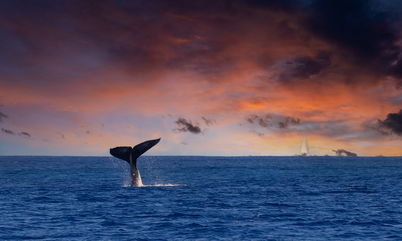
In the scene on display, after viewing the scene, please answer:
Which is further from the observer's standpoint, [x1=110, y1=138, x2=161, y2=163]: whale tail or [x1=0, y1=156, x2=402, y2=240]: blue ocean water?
[x1=110, y1=138, x2=161, y2=163]: whale tail

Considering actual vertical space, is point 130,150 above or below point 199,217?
above

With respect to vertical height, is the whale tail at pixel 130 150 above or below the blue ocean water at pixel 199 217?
above

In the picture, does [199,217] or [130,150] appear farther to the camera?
[130,150]

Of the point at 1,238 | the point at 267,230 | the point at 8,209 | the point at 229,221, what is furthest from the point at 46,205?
the point at 267,230

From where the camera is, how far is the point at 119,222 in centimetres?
2480

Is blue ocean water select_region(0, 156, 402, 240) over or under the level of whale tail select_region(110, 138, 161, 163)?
under

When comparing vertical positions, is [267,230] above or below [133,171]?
below

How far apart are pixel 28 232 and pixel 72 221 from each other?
10.8 ft

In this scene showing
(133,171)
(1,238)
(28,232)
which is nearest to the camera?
(1,238)

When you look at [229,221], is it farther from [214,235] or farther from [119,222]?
[119,222]

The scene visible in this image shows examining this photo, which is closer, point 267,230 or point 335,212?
point 267,230

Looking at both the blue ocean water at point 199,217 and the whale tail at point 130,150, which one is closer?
the blue ocean water at point 199,217

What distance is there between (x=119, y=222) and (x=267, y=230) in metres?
9.26

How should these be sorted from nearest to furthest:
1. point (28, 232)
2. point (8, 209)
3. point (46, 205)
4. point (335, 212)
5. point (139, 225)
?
point (28, 232)
point (139, 225)
point (335, 212)
point (8, 209)
point (46, 205)
